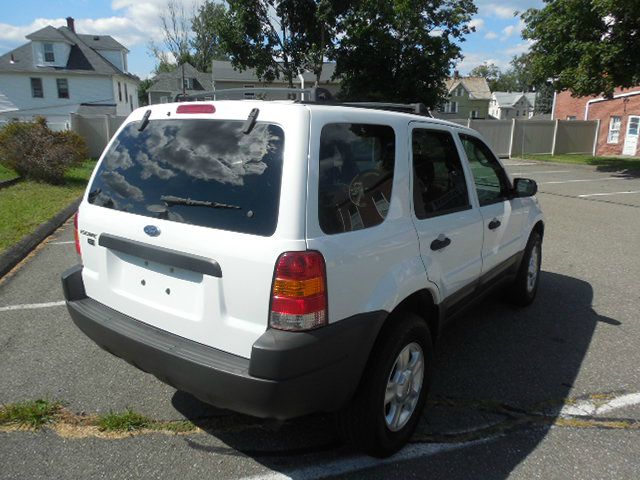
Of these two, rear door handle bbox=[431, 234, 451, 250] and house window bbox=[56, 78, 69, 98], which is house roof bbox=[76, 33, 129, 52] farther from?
rear door handle bbox=[431, 234, 451, 250]

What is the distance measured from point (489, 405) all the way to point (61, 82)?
41.5 metres

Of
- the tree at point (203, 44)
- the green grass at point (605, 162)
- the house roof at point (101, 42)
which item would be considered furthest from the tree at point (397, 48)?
the tree at point (203, 44)

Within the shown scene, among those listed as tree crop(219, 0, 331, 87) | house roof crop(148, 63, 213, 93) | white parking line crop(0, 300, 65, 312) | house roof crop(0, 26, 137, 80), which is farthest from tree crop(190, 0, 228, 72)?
white parking line crop(0, 300, 65, 312)

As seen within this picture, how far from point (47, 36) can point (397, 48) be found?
91.2 ft

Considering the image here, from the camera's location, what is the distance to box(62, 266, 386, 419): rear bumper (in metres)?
2.11

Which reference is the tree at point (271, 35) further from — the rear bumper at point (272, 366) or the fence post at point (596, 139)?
the rear bumper at point (272, 366)

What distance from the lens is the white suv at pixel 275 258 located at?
2148 millimetres

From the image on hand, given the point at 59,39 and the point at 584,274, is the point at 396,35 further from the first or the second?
the point at 59,39

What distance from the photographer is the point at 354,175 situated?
243cm

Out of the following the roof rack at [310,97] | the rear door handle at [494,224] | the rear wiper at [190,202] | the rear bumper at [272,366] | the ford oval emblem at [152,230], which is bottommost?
the rear bumper at [272,366]

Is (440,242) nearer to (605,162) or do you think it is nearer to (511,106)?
(605,162)

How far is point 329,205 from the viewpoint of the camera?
226 centimetres

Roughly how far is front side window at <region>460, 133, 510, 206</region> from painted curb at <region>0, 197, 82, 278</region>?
5.24 metres

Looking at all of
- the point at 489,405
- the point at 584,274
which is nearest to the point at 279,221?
the point at 489,405
